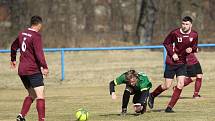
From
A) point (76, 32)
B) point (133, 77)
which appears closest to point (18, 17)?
point (76, 32)

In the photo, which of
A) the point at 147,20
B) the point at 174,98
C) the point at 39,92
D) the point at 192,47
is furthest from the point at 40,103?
the point at 147,20

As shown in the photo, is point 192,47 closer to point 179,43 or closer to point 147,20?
point 179,43

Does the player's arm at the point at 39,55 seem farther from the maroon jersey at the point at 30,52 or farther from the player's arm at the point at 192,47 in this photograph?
the player's arm at the point at 192,47

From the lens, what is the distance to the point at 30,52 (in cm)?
1125

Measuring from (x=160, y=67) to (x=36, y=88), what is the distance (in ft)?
47.8

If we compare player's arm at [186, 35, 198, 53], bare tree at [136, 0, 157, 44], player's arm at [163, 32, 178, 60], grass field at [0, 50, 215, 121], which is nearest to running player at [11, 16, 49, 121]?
grass field at [0, 50, 215, 121]

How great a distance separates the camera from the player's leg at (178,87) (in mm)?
13031

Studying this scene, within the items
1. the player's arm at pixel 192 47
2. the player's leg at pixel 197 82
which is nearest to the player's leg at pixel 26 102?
the player's arm at pixel 192 47

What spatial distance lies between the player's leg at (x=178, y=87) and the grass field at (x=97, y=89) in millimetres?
209

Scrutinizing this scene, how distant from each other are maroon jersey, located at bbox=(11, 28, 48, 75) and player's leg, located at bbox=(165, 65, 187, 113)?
3.10 m

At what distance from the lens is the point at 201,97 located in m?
16.6

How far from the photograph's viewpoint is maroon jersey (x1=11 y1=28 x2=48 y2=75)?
11117mm

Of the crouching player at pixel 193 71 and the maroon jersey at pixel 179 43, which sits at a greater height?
the maroon jersey at pixel 179 43

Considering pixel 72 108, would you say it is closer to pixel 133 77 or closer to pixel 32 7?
pixel 133 77
